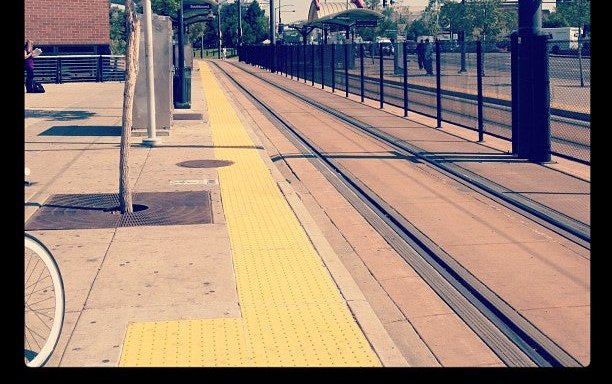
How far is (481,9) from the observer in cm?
6341

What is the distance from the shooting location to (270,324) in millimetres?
6543

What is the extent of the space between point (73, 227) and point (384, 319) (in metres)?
4.25

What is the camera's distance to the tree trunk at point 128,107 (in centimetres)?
1061

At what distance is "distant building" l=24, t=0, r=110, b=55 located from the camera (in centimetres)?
4775

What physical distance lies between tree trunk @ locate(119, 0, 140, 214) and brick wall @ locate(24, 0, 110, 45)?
38.0m

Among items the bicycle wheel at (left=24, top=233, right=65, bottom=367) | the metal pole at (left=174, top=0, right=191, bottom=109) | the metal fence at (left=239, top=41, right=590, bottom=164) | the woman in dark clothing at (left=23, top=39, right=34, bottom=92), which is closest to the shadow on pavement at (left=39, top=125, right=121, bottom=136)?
the metal pole at (left=174, top=0, right=191, bottom=109)

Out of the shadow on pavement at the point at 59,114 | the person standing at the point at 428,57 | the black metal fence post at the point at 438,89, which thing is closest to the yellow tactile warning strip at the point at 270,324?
the black metal fence post at the point at 438,89

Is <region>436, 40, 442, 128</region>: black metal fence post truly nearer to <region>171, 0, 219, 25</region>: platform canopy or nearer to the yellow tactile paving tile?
<region>171, 0, 219, 25</region>: platform canopy

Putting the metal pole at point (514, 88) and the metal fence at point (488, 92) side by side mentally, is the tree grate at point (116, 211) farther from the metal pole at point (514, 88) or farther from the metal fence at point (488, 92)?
the metal fence at point (488, 92)

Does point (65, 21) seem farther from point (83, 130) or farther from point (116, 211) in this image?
point (116, 211)

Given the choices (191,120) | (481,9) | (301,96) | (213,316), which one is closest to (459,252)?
(213,316)

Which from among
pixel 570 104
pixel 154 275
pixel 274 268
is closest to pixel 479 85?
pixel 570 104

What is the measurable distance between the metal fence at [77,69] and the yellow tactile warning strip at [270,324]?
Answer: 118ft

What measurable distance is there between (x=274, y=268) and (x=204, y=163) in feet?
22.4
